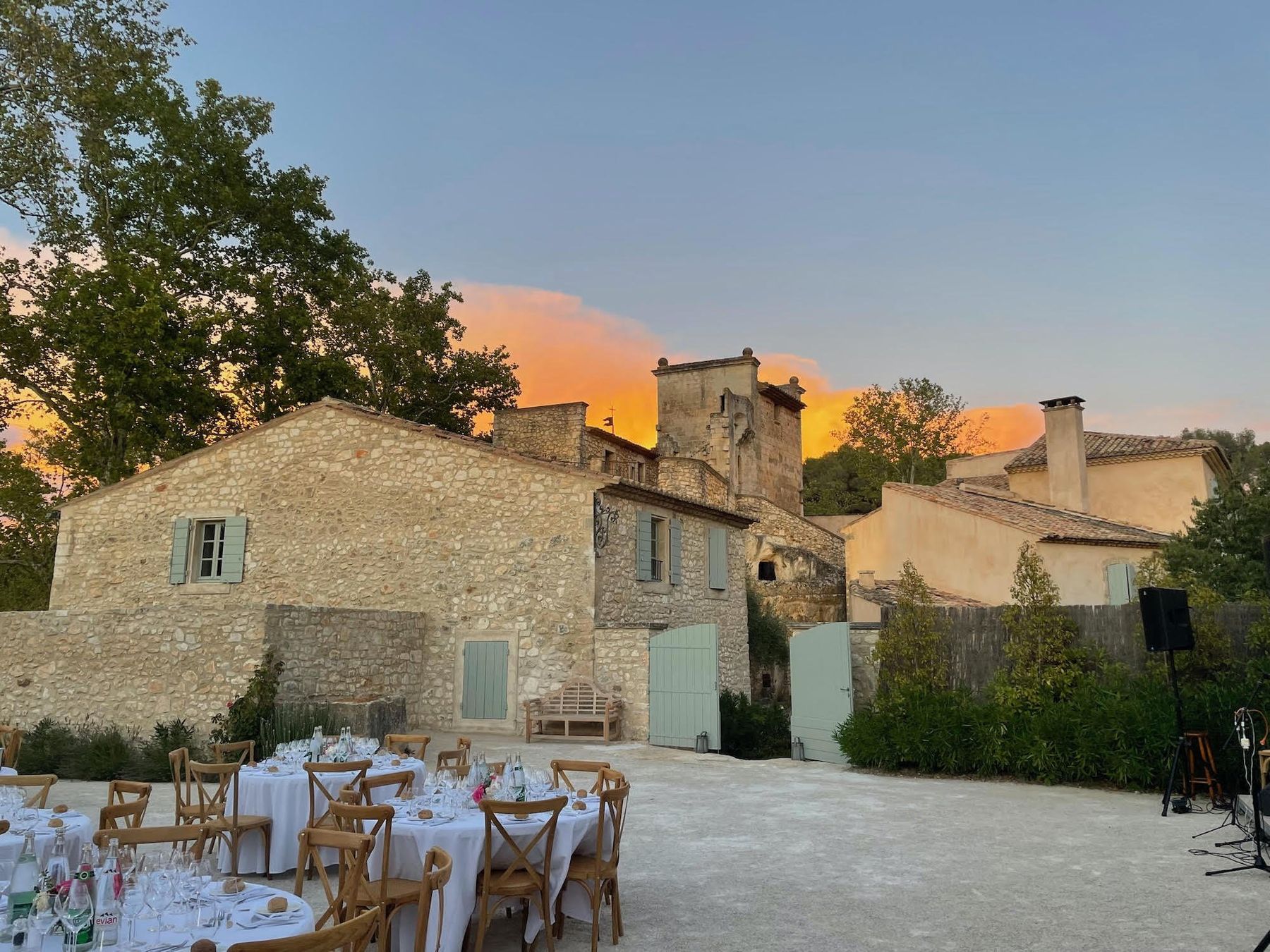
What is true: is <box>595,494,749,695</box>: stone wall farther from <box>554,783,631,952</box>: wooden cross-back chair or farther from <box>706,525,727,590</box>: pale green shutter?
<box>554,783,631,952</box>: wooden cross-back chair

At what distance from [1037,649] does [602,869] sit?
7679mm

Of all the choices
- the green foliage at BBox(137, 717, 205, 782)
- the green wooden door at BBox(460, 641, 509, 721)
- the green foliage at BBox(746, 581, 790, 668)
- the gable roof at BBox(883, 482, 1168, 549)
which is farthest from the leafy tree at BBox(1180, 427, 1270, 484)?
the green foliage at BBox(137, 717, 205, 782)

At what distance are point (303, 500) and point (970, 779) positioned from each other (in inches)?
470

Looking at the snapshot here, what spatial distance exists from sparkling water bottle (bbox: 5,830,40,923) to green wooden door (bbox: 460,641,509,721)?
37.0 feet

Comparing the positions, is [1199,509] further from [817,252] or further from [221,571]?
[221,571]

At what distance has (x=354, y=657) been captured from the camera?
523 inches

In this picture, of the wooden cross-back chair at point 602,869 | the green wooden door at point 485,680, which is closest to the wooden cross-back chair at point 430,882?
the wooden cross-back chair at point 602,869

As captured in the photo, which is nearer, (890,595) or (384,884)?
(384,884)

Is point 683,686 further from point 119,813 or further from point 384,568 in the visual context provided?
point 119,813

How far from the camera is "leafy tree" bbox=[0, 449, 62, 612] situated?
2220cm

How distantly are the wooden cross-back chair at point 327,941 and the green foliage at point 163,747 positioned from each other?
8.53 meters

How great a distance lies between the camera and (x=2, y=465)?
22000 mm

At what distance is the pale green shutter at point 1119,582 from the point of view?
1875 centimetres

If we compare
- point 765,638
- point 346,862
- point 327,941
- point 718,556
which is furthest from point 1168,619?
point 765,638
